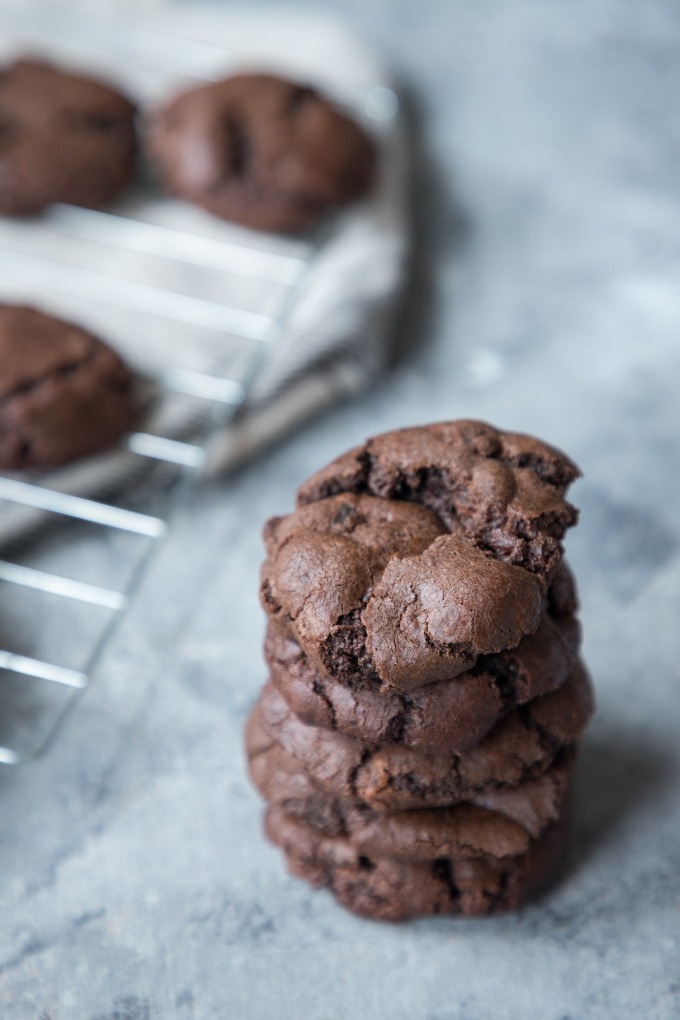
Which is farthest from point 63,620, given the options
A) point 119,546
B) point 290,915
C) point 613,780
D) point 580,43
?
point 580,43

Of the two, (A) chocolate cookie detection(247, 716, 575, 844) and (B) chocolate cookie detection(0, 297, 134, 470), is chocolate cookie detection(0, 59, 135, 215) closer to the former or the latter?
(B) chocolate cookie detection(0, 297, 134, 470)

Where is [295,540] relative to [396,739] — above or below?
above

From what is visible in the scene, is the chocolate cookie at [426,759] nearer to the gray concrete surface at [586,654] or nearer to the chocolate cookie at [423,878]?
the chocolate cookie at [423,878]

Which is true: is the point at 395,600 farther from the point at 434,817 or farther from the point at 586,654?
the point at 586,654

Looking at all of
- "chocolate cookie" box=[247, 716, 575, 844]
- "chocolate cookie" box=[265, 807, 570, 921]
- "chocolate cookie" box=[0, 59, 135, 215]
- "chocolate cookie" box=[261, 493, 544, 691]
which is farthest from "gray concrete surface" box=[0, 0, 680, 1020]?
"chocolate cookie" box=[0, 59, 135, 215]

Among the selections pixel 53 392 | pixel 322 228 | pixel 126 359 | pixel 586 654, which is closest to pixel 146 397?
pixel 126 359

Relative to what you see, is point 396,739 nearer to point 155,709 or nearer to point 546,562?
point 546,562
